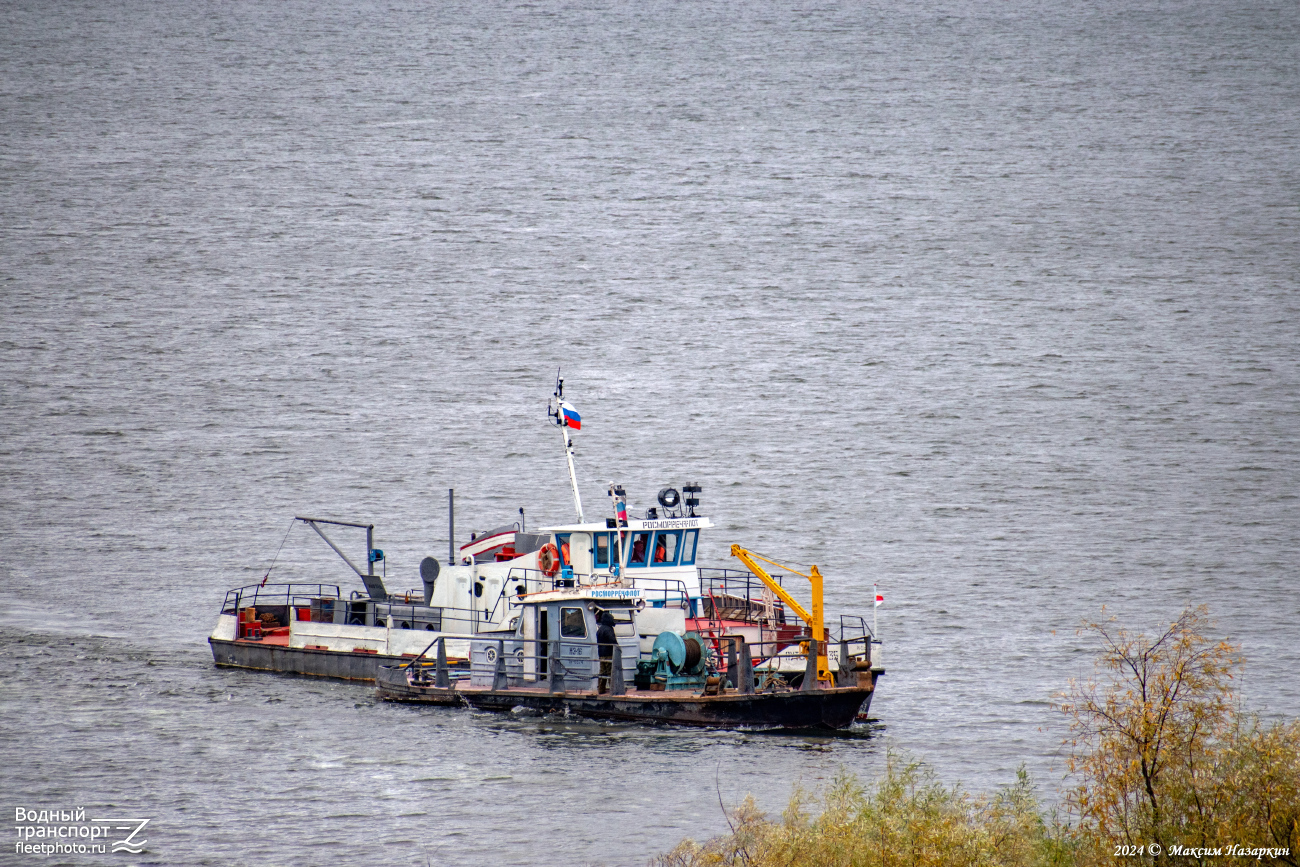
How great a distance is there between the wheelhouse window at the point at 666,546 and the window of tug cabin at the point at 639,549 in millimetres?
221

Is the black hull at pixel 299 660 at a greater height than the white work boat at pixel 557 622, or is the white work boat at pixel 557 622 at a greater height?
the white work boat at pixel 557 622

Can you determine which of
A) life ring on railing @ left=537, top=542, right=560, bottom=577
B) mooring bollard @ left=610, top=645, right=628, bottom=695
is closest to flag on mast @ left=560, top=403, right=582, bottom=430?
life ring on railing @ left=537, top=542, right=560, bottom=577

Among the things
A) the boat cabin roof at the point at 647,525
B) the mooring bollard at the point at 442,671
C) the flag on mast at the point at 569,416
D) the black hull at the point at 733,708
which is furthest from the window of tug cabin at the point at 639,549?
the mooring bollard at the point at 442,671

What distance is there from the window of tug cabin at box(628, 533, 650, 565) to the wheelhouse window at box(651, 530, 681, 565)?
221 mm

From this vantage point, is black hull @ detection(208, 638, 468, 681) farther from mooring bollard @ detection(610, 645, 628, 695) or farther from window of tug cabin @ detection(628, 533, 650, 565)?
mooring bollard @ detection(610, 645, 628, 695)

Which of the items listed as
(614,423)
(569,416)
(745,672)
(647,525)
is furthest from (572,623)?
(614,423)

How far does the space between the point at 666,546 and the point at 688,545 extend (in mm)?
599

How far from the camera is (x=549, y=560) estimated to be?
3700 cm

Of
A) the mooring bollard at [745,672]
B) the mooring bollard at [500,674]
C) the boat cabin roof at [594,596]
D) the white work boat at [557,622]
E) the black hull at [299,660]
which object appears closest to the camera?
the mooring bollard at [745,672]

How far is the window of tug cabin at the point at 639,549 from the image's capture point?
36375 millimetres

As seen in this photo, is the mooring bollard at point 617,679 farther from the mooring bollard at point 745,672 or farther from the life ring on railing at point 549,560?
the life ring on railing at point 549,560

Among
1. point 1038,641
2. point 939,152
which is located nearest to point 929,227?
point 939,152

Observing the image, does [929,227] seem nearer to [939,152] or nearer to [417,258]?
[939,152]

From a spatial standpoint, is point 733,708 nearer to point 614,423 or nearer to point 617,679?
point 617,679
